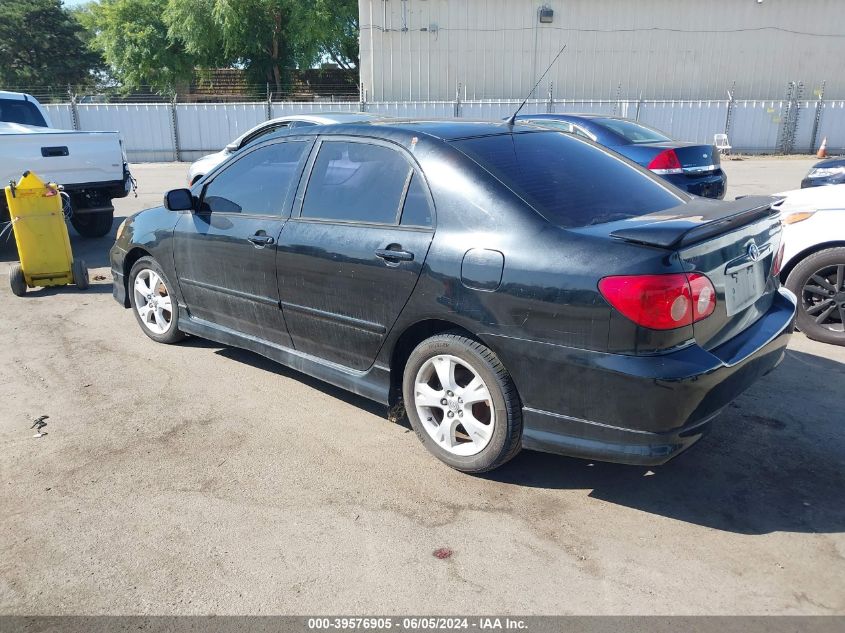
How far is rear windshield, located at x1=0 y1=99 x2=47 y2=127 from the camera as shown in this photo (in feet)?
33.7

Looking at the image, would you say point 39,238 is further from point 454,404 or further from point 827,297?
point 827,297

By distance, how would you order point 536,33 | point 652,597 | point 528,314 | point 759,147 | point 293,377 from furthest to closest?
point 536,33 → point 759,147 → point 293,377 → point 528,314 → point 652,597

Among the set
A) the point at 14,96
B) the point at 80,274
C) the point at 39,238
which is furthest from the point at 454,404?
the point at 14,96

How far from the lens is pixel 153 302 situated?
5.52 m

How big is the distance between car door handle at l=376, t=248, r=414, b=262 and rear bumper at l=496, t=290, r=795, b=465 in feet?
2.19

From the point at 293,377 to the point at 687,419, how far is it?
283 cm

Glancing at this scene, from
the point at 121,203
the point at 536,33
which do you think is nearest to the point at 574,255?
the point at 121,203

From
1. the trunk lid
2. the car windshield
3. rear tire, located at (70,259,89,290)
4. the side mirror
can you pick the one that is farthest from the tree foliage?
the trunk lid

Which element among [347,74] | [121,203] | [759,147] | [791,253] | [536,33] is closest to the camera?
[791,253]

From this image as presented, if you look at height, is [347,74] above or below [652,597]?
above

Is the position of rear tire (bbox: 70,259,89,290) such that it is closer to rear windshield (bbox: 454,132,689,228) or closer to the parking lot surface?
the parking lot surface

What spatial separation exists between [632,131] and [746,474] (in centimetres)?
680

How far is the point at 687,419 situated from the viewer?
2.91m

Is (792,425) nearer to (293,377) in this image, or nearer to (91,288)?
(293,377)
